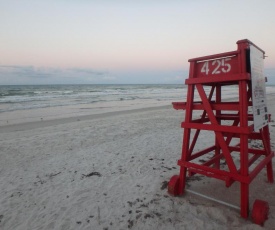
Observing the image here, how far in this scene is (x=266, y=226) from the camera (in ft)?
10.2

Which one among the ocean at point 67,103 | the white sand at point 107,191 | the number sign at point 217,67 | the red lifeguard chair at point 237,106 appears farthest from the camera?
the ocean at point 67,103

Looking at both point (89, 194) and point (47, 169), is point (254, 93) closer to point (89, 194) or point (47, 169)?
point (89, 194)

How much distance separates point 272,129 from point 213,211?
6513 mm

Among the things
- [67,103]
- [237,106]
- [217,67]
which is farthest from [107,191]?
[67,103]

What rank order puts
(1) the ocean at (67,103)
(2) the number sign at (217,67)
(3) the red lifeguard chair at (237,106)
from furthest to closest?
(1) the ocean at (67,103) < (2) the number sign at (217,67) < (3) the red lifeguard chair at (237,106)

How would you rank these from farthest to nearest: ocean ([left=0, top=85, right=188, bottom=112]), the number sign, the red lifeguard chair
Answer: ocean ([left=0, top=85, right=188, bottom=112]), the number sign, the red lifeguard chair

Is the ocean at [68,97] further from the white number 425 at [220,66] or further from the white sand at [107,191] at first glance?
the white number 425 at [220,66]

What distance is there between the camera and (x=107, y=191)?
433 cm

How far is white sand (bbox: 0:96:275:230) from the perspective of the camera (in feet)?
11.2

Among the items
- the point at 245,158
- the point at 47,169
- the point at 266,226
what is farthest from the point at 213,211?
the point at 47,169

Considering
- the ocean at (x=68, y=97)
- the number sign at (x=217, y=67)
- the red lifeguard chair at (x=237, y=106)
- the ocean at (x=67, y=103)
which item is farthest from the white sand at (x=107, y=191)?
the ocean at (x=68, y=97)

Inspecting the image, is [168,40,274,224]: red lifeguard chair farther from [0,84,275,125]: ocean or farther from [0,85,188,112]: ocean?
[0,85,188,112]: ocean

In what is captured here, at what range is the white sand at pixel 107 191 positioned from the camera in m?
3.40

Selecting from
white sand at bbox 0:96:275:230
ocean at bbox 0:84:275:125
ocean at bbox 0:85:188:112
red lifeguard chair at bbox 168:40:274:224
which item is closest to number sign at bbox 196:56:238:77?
red lifeguard chair at bbox 168:40:274:224
